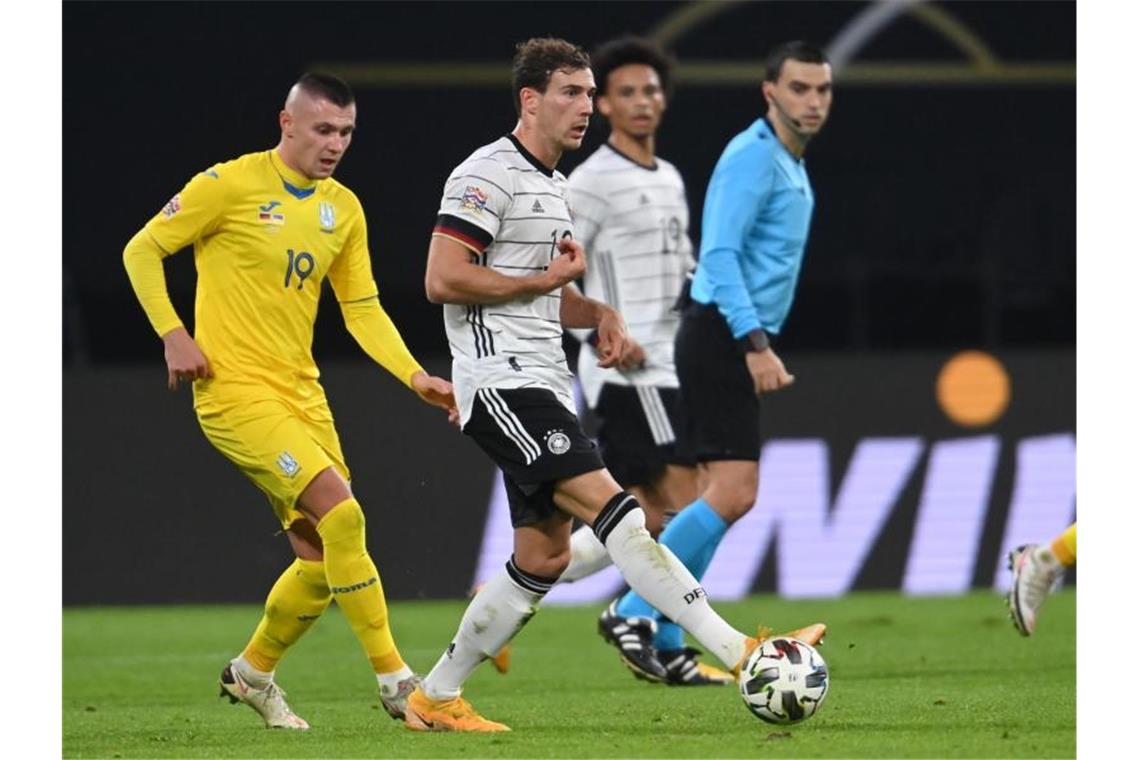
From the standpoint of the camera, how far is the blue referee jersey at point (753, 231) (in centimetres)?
755

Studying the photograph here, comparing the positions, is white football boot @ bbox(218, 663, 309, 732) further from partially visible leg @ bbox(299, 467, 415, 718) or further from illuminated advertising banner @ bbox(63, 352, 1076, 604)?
illuminated advertising banner @ bbox(63, 352, 1076, 604)

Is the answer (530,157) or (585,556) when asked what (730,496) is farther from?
(530,157)

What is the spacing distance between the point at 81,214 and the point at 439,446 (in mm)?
2414

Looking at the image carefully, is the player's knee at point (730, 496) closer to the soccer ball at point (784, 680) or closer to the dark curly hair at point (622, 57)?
the dark curly hair at point (622, 57)

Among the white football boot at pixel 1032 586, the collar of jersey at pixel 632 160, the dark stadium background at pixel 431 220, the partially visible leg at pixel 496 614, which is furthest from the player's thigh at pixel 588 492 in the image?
the dark stadium background at pixel 431 220

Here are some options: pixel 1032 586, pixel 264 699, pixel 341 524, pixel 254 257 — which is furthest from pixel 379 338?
pixel 1032 586

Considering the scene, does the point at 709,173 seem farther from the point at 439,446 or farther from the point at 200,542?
the point at 200,542

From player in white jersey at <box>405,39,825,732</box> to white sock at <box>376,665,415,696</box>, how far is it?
15 centimetres

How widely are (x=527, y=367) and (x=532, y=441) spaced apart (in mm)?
238

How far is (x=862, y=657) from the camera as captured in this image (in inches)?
347

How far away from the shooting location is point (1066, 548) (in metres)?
7.57

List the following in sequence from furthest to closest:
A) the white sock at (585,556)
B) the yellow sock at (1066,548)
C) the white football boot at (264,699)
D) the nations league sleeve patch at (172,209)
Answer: the white sock at (585,556) < the yellow sock at (1066,548) < the white football boot at (264,699) < the nations league sleeve patch at (172,209)

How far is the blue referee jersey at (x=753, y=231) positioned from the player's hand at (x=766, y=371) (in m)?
0.13

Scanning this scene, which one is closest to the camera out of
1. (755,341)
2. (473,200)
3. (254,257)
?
(473,200)
